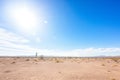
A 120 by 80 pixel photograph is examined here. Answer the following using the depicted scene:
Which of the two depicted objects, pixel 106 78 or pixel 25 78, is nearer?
pixel 25 78

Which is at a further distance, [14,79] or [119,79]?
[119,79]

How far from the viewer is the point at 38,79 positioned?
41.1 feet

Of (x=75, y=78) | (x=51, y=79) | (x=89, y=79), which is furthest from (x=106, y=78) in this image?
(x=51, y=79)

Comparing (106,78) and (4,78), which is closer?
(4,78)

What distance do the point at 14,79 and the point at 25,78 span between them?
3.47ft

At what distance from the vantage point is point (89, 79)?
13.0m

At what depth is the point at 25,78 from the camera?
1274cm

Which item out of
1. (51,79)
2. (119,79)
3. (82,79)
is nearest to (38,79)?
(51,79)

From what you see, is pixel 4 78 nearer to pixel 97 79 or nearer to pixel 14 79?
pixel 14 79

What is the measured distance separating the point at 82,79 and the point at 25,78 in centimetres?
587

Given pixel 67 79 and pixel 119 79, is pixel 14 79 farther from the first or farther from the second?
pixel 119 79

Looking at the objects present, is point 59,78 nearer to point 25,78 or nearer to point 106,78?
point 25,78

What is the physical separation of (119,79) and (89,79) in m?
3.25

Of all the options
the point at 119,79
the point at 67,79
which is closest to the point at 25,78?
the point at 67,79
